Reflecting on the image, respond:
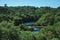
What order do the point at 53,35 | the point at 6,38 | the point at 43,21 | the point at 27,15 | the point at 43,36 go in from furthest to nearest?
the point at 27,15 → the point at 43,21 → the point at 53,35 → the point at 43,36 → the point at 6,38

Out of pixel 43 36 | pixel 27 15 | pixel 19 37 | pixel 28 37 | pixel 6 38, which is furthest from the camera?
pixel 27 15

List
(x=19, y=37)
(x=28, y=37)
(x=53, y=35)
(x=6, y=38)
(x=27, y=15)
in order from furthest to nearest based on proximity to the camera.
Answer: (x=27, y=15) < (x=53, y=35) < (x=28, y=37) < (x=19, y=37) < (x=6, y=38)

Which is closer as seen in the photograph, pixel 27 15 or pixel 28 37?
pixel 28 37

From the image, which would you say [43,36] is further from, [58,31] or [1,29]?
[1,29]

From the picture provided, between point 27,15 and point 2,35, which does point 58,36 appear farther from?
point 27,15

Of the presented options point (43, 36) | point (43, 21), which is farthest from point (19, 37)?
point (43, 21)

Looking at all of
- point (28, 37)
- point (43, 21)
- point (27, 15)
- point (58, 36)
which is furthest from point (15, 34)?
point (27, 15)

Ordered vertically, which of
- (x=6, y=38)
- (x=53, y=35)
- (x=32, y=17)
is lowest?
(x=32, y=17)

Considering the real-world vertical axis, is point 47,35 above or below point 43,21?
above

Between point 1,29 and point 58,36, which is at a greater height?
point 1,29
